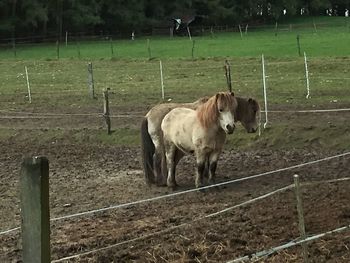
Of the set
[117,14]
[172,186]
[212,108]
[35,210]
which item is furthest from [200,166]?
[117,14]

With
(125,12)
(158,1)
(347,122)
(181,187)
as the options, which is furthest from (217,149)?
(158,1)

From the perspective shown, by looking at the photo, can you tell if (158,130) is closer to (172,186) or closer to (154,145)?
(154,145)

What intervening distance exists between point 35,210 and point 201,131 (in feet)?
20.4

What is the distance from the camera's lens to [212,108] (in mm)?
9289

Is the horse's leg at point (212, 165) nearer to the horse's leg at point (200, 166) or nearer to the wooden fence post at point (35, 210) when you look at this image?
the horse's leg at point (200, 166)

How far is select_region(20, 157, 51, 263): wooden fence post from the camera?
330 cm

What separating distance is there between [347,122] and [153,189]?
5152mm

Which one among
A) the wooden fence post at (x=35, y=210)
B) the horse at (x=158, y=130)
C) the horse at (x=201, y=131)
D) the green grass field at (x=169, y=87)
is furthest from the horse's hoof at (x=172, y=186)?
the wooden fence post at (x=35, y=210)

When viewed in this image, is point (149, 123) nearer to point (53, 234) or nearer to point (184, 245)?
point (53, 234)

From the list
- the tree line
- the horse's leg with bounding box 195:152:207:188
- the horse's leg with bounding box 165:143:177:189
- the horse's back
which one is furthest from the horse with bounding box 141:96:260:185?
the tree line

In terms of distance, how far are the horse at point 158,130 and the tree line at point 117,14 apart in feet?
157

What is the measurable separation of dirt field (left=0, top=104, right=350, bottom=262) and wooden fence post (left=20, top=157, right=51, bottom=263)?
265 cm

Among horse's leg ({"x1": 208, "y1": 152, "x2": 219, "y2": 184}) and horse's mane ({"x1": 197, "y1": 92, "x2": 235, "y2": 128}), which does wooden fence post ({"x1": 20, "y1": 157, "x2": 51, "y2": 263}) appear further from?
horse's leg ({"x1": 208, "y1": 152, "x2": 219, "y2": 184})

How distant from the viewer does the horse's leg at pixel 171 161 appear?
9.98m
